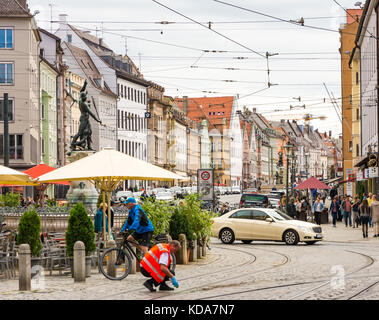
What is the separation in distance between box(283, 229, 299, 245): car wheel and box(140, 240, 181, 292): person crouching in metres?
17.4

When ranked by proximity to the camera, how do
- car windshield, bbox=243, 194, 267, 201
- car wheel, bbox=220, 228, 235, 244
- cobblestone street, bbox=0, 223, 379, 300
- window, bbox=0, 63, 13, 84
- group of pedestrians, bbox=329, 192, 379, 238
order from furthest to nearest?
window, bbox=0, 63, 13, 84
car windshield, bbox=243, 194, 267, 201
group of pedestrians, bbox=329, 192, 379, 238
car wheel, bbox=220, 228, 235, 244
cobblestone street, bbox=0, 223, 379, 300

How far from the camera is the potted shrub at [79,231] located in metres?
19.5

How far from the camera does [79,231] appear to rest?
63.9 feet

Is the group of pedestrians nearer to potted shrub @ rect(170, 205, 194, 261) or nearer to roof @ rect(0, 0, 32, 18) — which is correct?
potted shrub @ rect(170, 205, 194, 261)

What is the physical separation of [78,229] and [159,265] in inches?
153

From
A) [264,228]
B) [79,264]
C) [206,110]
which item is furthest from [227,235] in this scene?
[206,110]

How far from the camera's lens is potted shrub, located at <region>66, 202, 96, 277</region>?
1947cm

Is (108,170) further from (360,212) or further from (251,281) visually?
(360,212)

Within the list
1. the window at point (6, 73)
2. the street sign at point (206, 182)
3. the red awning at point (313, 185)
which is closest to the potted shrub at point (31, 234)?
the street sign at point (206, 182)

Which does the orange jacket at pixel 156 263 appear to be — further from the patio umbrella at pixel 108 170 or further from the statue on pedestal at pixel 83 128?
the statue on pedestal at pixel 83 128

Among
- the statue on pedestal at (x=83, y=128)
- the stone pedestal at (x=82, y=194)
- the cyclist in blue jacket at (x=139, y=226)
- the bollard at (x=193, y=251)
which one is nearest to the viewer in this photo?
the cyclist in blue jacket at (x=139, y=226)

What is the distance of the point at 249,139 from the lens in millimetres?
196875

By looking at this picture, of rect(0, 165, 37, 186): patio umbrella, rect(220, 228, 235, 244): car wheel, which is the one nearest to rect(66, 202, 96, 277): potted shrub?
rect(0, 165, 37, 186): patio umbrella

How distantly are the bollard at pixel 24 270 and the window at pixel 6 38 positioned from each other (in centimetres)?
5594
